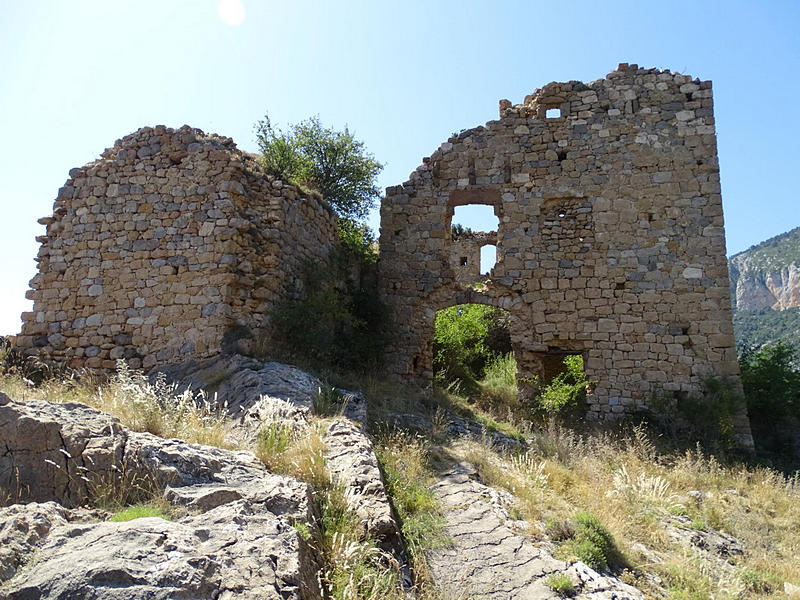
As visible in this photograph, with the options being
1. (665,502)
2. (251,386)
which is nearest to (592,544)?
(665,502)

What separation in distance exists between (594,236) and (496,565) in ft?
25.4

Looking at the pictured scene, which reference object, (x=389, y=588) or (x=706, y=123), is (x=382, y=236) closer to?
(x=706, y=123)

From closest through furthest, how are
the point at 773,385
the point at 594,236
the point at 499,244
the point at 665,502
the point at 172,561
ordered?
1. the point at 172,561
2. the point at 665,502
3. the point at 594,236
4. the point at 499,244
5. the point at 773,385

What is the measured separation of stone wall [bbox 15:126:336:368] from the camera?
8.50m

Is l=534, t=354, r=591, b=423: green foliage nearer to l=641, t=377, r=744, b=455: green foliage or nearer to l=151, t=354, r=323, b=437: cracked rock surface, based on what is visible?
l=641, t=377, r=744, b=455: green foliage

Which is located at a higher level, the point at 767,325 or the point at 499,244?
the point at 499,244

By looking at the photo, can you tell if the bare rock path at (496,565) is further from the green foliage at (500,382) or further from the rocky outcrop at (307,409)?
the green foliage at (500,382)

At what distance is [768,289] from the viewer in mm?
45250

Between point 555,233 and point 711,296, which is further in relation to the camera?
point 555,233

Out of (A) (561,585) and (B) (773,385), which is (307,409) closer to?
(A) (561,585)

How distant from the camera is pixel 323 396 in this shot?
6.82 meters

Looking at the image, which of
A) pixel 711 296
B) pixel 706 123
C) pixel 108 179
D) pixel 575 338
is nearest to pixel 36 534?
pixel 108 179

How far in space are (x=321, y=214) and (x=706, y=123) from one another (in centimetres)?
735

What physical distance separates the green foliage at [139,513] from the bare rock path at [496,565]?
6.38 ft
